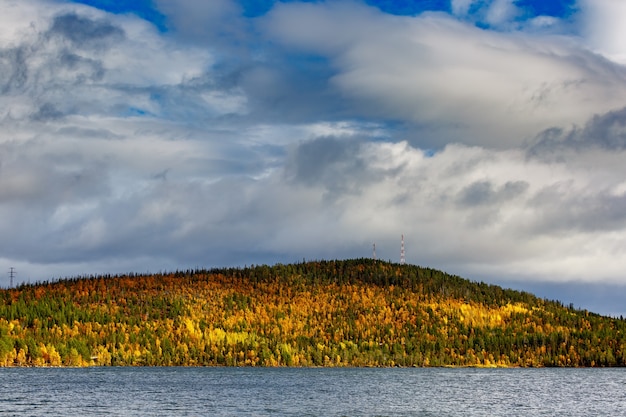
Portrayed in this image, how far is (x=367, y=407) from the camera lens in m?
Result: 164

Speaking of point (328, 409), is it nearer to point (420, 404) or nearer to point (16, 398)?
point (420, 404)

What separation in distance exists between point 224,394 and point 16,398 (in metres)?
43.3

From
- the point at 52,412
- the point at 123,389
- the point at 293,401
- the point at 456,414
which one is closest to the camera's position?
the point at 52,412

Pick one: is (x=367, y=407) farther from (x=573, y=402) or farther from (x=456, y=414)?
(x=573, y=402)

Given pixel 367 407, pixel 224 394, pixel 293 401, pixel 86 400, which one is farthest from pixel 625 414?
pixel 86 400

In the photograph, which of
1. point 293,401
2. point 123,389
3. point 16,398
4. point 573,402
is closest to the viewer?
point 16,398

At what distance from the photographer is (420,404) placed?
17225 cm

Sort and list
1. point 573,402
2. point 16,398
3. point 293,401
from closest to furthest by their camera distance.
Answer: point 16,398 → point 293,401 → point 573,402

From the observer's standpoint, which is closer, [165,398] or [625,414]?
[625,414]

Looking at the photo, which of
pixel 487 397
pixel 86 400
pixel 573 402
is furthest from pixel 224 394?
pixel 573 402

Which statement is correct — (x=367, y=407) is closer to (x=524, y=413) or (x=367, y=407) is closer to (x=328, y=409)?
(x=328, y=409)

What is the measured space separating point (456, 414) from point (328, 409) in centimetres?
2182

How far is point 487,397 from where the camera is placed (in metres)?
194

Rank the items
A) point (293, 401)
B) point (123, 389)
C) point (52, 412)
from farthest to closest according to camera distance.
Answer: point (123, 389), point (293, 401), point (52, 412)
